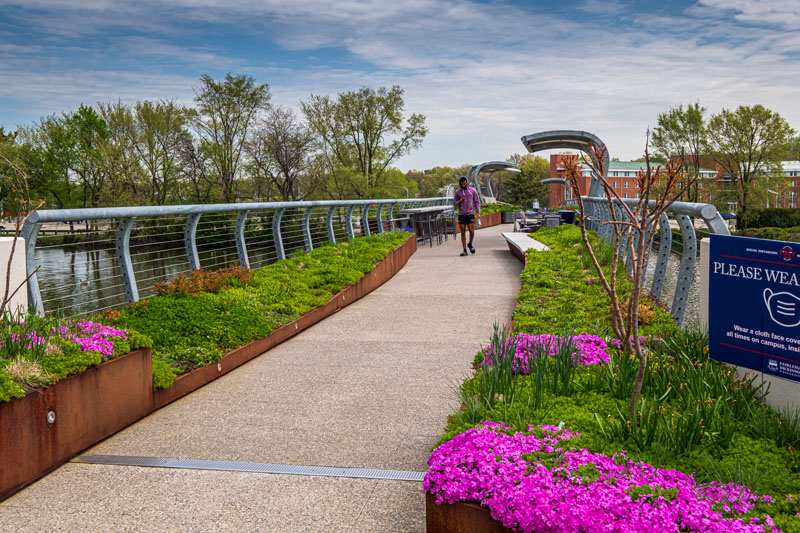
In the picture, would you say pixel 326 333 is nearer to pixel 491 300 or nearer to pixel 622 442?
pixel 491 300

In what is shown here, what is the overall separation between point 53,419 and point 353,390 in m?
2.24

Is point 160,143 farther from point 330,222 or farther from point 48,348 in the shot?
point 48,348

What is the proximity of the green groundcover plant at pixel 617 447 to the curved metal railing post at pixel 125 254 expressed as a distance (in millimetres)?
3601

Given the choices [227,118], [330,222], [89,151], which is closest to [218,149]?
[227,118]

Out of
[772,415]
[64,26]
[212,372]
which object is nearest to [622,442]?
[772,415]

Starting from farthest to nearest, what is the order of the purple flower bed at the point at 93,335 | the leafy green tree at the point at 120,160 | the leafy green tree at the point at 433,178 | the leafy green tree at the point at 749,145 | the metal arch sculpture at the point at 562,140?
the leafy green tree at the point at 433,178, the leafy green tree at the point at 749,145, the leafy green tree at the point at 120,160, the metal arch sculpture at the point at 562,140, the purple flower bed at the point at 93,335

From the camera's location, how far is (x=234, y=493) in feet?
11.7

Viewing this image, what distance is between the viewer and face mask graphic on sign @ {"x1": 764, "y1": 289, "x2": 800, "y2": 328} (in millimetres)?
3498

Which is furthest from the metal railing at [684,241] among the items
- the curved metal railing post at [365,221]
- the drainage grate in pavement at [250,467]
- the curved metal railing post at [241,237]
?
the curved metal railing post at [365,221]

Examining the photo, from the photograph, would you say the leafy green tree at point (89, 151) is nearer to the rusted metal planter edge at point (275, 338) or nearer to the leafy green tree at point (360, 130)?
the leafy green tree at point (360, 130)

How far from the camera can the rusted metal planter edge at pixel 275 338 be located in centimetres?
528

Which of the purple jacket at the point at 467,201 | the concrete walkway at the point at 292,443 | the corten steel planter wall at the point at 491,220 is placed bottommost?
the concrete walkway at the point at 292,443

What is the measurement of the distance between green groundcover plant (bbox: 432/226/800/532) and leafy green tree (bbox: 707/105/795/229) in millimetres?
62033

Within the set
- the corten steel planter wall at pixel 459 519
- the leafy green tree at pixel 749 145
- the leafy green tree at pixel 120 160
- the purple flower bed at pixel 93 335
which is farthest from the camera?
the leafy green tree at pixel 749 145
